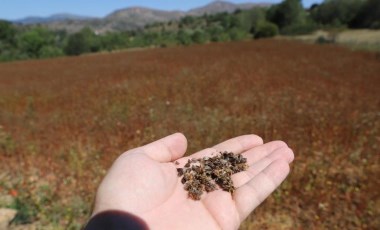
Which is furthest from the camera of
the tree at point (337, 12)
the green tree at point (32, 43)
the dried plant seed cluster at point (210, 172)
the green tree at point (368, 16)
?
the tree at point (337, 12)

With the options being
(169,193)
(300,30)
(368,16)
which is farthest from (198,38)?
(169,193)

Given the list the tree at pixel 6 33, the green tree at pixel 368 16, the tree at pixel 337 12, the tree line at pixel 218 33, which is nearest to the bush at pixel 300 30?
the tree line at pixel 218 33

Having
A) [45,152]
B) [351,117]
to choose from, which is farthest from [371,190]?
[45,152]

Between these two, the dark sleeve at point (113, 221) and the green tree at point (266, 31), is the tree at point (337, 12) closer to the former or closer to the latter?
the green tree at point (266, 31)

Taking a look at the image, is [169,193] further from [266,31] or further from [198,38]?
[198,38]

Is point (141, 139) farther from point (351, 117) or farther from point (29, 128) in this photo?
point (351, 117)

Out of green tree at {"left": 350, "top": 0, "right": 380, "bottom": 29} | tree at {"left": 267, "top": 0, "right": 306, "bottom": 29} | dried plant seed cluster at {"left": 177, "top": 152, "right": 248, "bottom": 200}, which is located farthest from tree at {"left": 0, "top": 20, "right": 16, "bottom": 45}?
dried plant seed cluster at {"left": 177, "top": 152, "right": 248, "bottom": 200}

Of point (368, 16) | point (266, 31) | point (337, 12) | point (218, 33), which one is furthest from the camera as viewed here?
point (218, 33)
